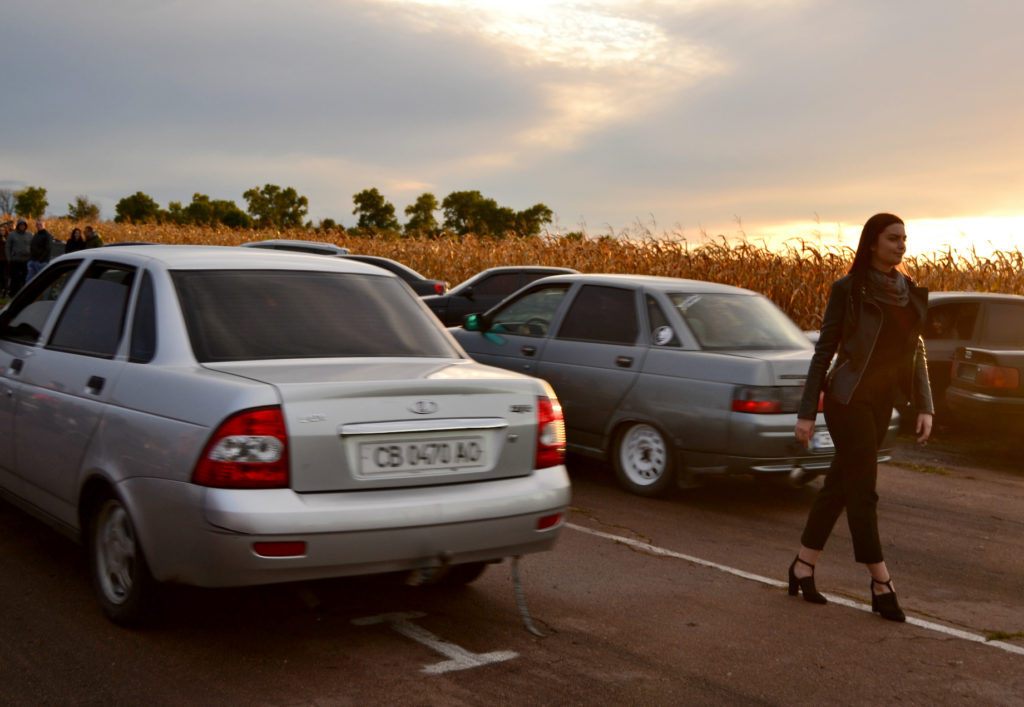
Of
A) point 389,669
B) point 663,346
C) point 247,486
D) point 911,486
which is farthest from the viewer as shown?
point 911,486

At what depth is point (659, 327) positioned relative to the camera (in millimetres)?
8133

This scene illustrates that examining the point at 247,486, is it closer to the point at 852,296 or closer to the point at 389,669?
the point at 389,669

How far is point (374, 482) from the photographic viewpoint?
4059 mm

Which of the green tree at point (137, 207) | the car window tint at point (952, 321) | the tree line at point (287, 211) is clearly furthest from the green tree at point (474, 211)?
the car window tint at point (952, 321)

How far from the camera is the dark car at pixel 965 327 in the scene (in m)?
11.7

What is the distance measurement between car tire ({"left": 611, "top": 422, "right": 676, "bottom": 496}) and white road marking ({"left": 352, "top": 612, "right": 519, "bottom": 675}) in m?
3.30

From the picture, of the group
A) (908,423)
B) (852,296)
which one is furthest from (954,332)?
(852,296)

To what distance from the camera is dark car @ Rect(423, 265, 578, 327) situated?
17.9 meters

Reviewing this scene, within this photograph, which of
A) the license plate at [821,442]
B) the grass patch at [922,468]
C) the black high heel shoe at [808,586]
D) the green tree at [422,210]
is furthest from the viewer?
the green tree at [422,210]

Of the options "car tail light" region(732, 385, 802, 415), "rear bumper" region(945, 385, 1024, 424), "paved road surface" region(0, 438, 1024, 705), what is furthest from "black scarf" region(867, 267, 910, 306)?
"rear bumper" region(945, 385, 1024, 424)

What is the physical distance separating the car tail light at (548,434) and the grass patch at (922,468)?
6493 mm

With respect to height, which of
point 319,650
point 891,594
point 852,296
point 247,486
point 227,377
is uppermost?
point 852,296

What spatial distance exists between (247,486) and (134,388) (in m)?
0.85

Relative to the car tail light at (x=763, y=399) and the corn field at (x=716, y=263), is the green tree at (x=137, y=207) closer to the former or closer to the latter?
the corn field at (x=716, y=263)
